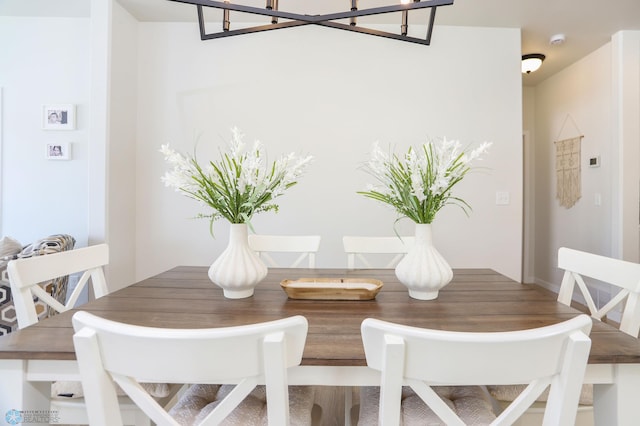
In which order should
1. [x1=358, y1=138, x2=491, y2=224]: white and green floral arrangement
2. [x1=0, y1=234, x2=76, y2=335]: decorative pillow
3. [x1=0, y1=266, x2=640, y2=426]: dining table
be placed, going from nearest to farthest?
1. [x1=0, y1=266, x2=640, y2=426]: dining table
2. [x1=358, y1=138, x2=491, y2=224]: white and green floral arrangement
3. [x1=0, y1=234, x2=76, y2=335]: decorative pillow

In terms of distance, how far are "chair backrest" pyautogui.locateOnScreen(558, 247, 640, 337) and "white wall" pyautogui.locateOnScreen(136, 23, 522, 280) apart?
1575 mm

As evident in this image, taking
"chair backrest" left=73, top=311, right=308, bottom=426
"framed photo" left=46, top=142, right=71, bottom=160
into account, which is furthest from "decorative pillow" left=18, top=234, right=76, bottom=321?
"chair backrest" left=73, top=311, right=308, bottom=426

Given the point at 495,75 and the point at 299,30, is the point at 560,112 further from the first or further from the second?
the point at 299,30

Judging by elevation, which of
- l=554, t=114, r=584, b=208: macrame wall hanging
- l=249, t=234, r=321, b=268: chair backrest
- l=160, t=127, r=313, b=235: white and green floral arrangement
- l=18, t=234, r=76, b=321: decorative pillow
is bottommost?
l=18, t=234, r=76, b=321: decorative pillow

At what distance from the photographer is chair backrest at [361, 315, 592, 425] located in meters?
0.57

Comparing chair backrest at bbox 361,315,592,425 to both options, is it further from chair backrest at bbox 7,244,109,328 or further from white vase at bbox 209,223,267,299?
chair backrest at bbox 7,244,109,328

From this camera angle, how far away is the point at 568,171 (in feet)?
12.6

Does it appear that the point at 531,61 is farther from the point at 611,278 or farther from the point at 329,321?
the point at 329,321

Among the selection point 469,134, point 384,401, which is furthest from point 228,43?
point 384,401

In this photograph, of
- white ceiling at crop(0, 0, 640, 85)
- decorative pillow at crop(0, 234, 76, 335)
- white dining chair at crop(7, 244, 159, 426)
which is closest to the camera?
white dining chair at crop(7, 244, 159, 426)

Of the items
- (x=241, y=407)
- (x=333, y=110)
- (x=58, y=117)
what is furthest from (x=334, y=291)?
(x=58, y=117)

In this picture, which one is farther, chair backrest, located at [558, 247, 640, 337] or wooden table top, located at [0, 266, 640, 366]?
chair backrest, located at [558, 247, 640, 337]

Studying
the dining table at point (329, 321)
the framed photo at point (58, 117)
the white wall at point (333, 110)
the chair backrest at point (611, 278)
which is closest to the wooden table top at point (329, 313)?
the dining table at point (329, 321)

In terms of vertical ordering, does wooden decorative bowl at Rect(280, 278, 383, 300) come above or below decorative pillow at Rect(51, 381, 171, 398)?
above
